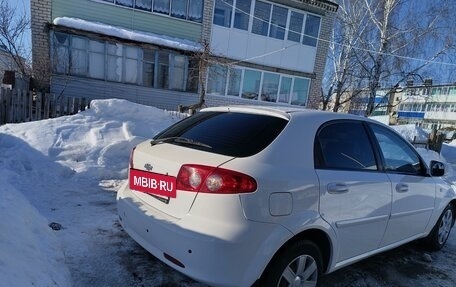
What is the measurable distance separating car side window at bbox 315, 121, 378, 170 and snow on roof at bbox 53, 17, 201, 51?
1114 centimetres

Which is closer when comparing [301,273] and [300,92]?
[301,273]

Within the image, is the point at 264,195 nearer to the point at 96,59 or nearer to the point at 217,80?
the point at 96,59

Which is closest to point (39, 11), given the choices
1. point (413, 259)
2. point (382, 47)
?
point (413, 259)

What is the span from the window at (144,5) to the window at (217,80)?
356 centimetres

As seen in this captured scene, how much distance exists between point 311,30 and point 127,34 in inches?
349

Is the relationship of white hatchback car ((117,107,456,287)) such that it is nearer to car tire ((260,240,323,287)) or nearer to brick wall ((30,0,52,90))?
car tire ((260,240,323,287))

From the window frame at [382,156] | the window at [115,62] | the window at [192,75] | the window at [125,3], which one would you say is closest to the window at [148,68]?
the window at [115,62]

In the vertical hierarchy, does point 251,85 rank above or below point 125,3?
below

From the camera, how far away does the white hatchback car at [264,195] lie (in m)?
2.21

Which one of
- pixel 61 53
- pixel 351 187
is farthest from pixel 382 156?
pixel 61 53

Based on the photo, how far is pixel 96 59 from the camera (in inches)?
506

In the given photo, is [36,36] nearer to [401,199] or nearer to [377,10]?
[401,199]

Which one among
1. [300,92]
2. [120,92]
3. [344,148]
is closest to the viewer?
[344,148]

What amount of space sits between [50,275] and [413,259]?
3853mm
